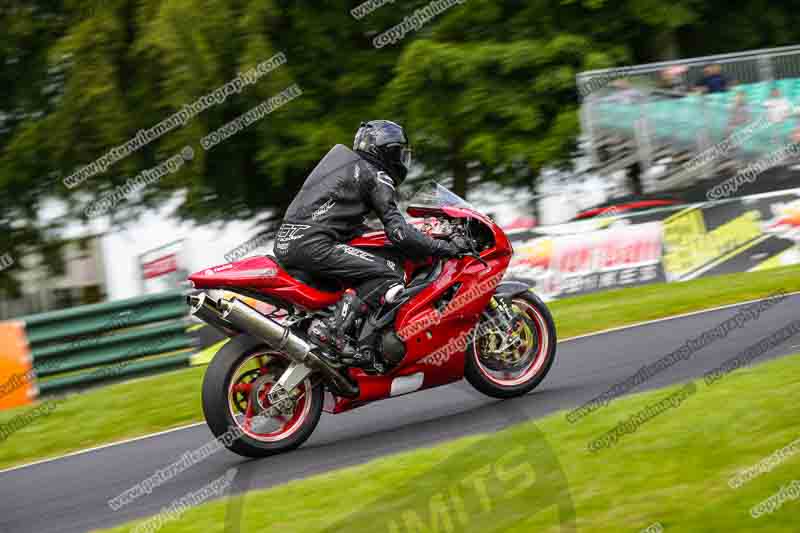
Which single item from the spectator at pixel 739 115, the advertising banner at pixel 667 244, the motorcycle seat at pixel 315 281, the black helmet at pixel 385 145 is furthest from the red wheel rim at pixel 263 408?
the spectator at pixel 739 115

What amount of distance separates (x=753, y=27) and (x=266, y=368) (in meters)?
15.1

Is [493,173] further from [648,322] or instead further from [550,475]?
[550,475]

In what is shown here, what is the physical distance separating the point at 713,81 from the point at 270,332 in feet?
32.7

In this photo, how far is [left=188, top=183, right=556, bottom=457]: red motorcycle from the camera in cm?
688

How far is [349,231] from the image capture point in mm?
7340

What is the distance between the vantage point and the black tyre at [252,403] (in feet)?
22.4

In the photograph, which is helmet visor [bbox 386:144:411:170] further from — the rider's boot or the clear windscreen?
the rider's boot

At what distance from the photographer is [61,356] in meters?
11.7

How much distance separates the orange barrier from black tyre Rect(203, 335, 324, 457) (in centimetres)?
505

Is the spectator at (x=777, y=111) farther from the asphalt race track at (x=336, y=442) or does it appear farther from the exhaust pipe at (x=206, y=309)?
the exhaust pipe at (x=206, y=309)

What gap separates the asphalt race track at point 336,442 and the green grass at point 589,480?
0.51 meters

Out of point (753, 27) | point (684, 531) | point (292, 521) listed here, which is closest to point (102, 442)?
point (292, 521)

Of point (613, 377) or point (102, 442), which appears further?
point (102, 442)

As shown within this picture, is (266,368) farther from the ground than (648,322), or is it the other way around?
(266,368)
